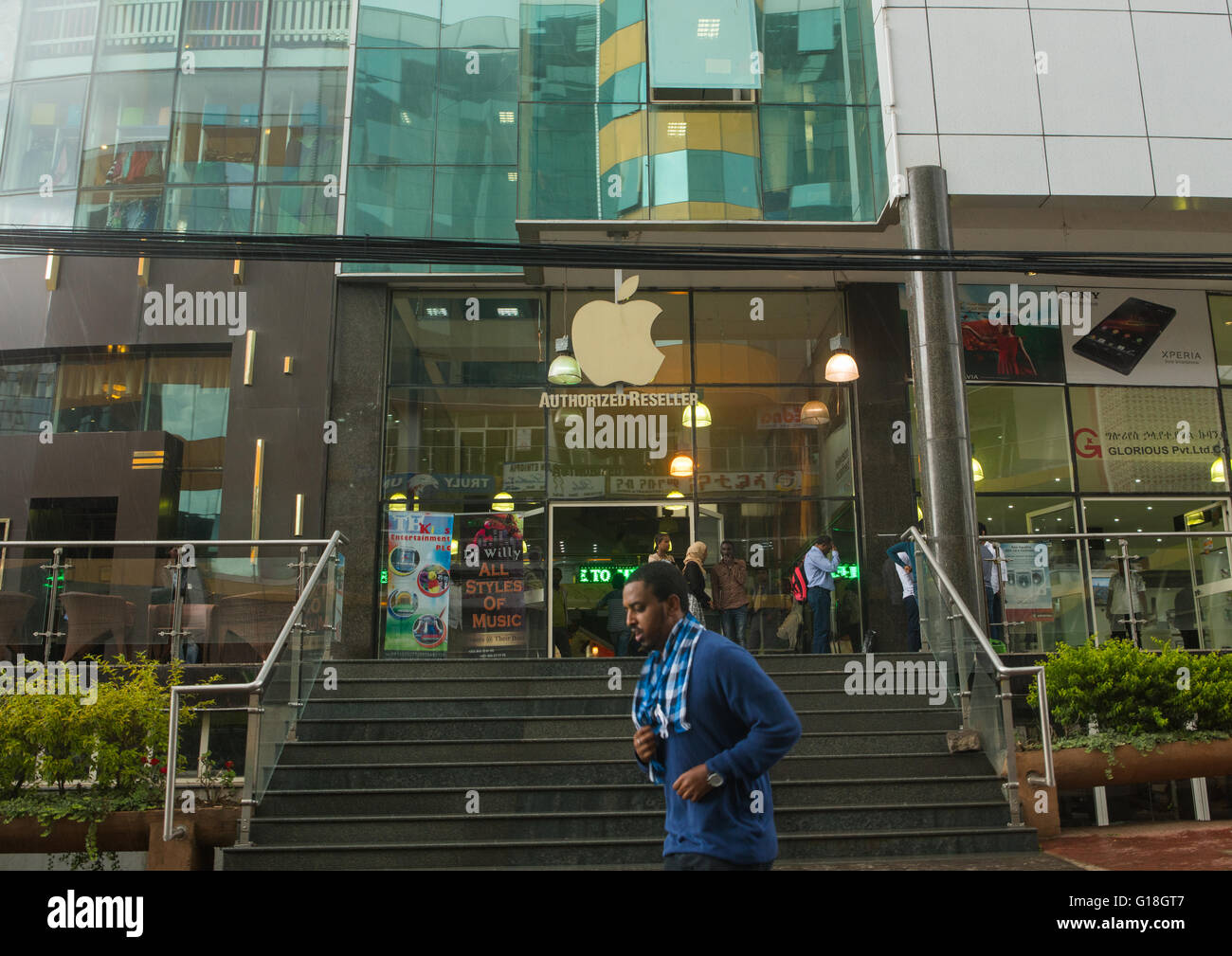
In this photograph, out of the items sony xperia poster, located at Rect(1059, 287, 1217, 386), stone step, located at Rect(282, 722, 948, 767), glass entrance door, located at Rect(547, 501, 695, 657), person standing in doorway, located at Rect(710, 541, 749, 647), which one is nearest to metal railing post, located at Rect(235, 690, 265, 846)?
stone step, located at Rect(282, 722, 948, 767)

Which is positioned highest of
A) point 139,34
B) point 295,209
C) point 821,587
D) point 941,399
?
point 139,34

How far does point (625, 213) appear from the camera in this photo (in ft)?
43.9

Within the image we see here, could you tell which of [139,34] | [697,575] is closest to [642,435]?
[697,575]

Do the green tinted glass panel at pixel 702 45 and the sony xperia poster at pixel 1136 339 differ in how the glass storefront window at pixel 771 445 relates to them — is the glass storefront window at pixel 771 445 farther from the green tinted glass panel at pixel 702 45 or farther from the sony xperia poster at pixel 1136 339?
the green tinted glass panel at pixel 702 45

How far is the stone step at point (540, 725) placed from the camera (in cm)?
1005

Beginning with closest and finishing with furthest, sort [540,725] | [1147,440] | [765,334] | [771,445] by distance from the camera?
[540,725] → [771,445] → [765,334] → [1147,440]

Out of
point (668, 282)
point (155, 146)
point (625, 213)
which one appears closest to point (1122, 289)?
point (668, 282)

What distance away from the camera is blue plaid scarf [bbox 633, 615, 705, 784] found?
4.07 meters

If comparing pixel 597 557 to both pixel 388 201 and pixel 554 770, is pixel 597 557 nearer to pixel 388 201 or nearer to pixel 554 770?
pixel 554 770

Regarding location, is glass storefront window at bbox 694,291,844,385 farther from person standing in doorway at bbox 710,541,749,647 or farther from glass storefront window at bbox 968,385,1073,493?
person standing in doorway at bbox 710,541,749,647

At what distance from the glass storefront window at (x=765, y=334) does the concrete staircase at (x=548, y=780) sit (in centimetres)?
522

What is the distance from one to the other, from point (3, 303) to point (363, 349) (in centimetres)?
528

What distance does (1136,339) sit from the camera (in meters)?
15.9

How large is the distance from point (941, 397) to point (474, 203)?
7.22m
